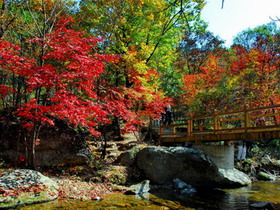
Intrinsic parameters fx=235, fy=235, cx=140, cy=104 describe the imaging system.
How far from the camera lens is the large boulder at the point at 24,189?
6480 mm

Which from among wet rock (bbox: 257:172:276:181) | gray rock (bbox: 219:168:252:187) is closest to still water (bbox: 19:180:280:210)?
gray rock (bbox: 219:168:252:187)

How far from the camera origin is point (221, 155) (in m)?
11.9

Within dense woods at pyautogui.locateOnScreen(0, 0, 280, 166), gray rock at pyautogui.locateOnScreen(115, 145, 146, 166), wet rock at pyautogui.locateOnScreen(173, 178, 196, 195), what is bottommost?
wet rock at pyautogui.locateOnScreen(173, 178, 196, 195)

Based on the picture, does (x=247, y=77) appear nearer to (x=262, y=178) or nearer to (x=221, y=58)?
(x=262, y=178)

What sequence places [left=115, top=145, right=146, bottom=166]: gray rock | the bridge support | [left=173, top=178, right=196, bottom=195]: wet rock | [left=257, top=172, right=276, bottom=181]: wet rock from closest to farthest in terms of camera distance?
1. [left=173, top=178, right=196, bottom=195]: wet rock
2. [left=115, top=145, right=146, bottom=166]: gray rock
3. the bridge support
4. [left=257, top=172, right=276, bottom=181]: wet rock

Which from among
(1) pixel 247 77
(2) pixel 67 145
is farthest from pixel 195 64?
(2) pixel 67 145

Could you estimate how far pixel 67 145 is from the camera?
10.9 m

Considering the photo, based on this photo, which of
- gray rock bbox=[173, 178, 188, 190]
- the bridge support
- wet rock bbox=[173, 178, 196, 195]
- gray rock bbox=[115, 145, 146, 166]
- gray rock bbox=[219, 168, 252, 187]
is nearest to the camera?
wet rock bbox=[173, 178, 196, 195]

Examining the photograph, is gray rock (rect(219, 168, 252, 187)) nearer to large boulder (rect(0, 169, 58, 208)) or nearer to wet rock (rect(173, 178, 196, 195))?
wet rock (rect(173, 178, 196, 195))

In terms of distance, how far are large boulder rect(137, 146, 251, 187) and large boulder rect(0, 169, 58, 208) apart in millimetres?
4505

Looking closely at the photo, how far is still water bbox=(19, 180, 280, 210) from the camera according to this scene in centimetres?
683

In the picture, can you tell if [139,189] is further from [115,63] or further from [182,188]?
[115,63]

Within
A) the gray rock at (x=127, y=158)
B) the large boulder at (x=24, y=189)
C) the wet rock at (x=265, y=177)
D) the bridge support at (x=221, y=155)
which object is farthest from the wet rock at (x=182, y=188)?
the wet rock at (x=265, y=177)

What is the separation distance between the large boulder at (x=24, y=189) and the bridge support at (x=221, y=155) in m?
7.49
